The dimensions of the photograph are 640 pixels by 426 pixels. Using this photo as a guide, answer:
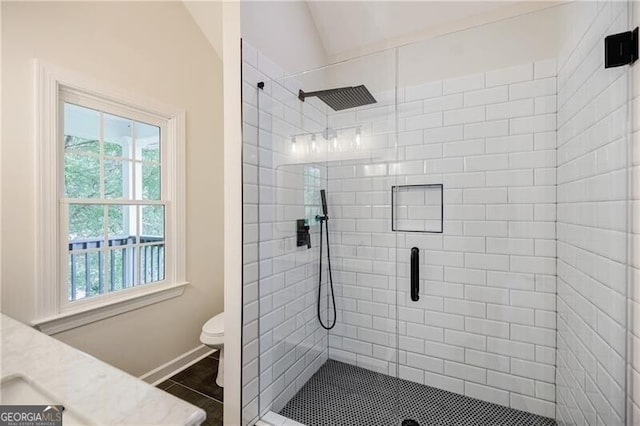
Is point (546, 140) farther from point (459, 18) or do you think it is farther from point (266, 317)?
point (266, 317)

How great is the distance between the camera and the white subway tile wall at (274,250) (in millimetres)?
1482

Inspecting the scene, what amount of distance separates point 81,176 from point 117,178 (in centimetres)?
23

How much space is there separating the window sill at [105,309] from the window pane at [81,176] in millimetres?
705

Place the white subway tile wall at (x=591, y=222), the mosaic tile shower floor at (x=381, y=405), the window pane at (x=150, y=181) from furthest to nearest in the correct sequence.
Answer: the window pane at (x=150, y=181) → the mosaic tile shower floor at (x=381, y=405) → the white subway tile wall at (x=591, y=222)

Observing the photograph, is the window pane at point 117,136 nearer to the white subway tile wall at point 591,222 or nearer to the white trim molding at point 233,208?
the white trim molding at point 233,208

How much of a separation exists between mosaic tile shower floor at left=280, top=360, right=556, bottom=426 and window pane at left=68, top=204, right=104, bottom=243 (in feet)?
5.36

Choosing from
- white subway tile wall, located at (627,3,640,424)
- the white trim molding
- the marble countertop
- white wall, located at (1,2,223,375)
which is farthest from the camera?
white wall, located at (1,2,223,375)

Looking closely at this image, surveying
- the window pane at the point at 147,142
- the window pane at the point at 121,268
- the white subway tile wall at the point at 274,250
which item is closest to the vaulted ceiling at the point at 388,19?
the white subway tile wall at the point at 274,250

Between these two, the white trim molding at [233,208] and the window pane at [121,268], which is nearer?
the white trim molding at [233,208]

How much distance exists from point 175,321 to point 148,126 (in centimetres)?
153

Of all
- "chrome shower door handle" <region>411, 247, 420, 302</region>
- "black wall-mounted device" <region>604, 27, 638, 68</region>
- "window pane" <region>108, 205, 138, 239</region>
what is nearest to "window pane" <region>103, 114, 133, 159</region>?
"window pane" <region>108, 205, 138, 239</region>

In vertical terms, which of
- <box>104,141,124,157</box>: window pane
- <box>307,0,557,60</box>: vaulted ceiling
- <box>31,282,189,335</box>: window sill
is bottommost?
<box>31,282,189,335</box>: window sill

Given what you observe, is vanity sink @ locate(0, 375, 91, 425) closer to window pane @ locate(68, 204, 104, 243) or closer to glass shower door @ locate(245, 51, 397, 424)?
glass shower door @ locate(245, 51, 397, 424)

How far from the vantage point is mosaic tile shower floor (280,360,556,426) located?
164 cm
